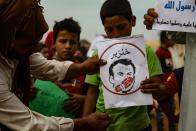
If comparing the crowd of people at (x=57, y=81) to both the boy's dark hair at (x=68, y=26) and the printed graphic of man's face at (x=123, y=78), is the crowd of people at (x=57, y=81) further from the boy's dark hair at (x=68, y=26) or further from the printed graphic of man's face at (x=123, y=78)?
the boy's dark hair at (x=68, y=26)

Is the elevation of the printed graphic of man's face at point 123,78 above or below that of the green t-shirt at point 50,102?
above

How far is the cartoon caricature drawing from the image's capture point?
3.46 metres

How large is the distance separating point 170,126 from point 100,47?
105 inches

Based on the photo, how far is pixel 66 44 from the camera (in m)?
4.85

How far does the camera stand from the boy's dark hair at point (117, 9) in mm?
3727

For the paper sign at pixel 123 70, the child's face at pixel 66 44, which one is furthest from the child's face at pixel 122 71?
the child's face at pixel 66 44

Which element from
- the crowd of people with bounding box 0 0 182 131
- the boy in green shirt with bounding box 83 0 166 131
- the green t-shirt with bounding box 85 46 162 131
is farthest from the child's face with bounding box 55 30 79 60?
the green t-shirt with bounding box 85 46 162 131

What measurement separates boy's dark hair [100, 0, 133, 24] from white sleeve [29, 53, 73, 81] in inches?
18.4

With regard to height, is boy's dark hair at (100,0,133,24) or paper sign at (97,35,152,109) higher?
boy's dark hair at (100,0,133,24)

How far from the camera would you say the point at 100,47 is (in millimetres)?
3531

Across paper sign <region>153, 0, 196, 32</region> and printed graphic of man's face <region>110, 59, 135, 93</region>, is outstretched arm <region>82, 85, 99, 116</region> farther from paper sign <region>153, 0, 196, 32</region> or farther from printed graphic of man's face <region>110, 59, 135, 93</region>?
paper sign <region>153, 0, 196, 32</region>

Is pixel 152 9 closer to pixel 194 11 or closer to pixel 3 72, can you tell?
pixel 194 11

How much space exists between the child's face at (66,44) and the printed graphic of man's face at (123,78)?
4.44 ft

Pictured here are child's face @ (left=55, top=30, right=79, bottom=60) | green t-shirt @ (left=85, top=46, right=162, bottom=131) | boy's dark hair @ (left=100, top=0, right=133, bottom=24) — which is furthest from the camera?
child's face @ (left=55, top=30, right=79, bottom=60)
